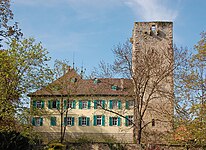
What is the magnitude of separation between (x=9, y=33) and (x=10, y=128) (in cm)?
981

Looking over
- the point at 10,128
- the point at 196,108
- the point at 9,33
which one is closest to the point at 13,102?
the point at 10,128

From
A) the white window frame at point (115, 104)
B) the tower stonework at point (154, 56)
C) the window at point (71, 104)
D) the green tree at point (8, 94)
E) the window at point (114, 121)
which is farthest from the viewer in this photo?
the white window frame at point (115, 104)

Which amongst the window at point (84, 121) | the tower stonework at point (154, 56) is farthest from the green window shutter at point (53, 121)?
the tower stonework at point (154, 56)

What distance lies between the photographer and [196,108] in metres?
14.1

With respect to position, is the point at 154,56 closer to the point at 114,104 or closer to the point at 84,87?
the point at 114,104

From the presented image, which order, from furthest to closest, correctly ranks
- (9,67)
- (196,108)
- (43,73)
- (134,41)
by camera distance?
(134,41)
(43,73)
(9,67)
(196,108)

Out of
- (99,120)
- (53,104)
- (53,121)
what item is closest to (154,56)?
(99,120)

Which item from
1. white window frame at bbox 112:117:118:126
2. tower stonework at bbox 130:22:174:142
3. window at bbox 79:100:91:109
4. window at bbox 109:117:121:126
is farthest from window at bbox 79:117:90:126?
tower stonework at bbox 130:22:174:142

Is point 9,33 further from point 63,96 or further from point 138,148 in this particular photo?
point 63,96

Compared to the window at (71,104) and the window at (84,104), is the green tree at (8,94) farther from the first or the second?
the window at (84,104)

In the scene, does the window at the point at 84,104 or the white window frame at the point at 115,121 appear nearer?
the white window frame at the point at 115,121

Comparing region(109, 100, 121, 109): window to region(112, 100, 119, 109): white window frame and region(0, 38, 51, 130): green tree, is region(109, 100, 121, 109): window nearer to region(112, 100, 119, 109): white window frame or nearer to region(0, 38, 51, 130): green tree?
region(112, 100, 119, 109): white window frame

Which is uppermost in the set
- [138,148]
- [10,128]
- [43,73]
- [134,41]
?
[134,41]

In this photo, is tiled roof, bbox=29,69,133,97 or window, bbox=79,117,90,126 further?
window, bbox=79,117,90,126
